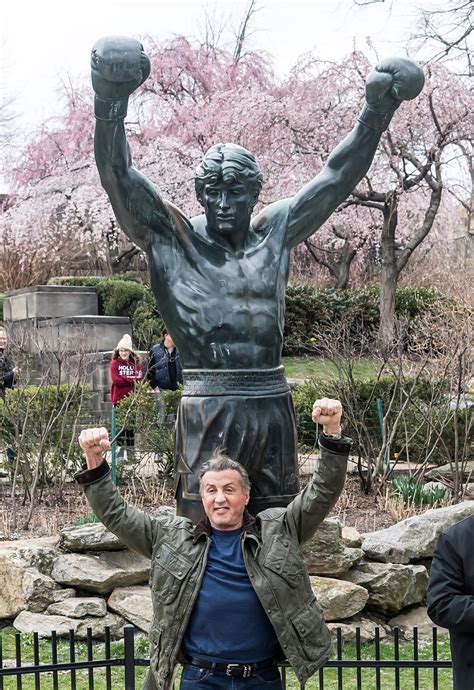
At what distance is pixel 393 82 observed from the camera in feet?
11.1

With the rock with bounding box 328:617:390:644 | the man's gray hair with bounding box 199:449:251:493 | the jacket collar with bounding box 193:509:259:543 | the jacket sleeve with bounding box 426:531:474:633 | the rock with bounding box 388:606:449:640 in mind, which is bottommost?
the rock with bounding box 388:606:449:640

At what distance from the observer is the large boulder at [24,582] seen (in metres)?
6.61

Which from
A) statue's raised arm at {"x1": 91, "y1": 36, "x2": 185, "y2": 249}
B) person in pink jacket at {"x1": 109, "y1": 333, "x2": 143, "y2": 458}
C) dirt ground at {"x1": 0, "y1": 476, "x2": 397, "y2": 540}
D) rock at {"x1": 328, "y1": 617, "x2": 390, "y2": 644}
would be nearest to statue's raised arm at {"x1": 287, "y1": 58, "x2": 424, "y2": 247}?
statue's raised arm at {"x1": 91, "y1": 36, "x2": 185, "y2": 249}

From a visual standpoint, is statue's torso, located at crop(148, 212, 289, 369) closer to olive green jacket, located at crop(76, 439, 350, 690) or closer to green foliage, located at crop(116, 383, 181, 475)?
olive green jacket, located at crop(76, 439, 350, 690)

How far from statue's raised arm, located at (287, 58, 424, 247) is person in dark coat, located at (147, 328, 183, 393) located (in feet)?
20.7

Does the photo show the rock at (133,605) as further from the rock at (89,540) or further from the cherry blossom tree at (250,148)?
the cherry blossom tree at (250,148)

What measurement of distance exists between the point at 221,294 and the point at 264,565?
36.7 inches

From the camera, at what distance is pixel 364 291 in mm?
21828

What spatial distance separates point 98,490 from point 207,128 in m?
20.4

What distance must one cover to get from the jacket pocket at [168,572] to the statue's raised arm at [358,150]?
1230 mm

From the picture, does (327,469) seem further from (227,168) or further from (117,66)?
(117,66)

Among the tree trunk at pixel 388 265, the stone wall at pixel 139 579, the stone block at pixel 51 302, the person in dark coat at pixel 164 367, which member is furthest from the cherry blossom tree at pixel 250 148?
the stone wall at pixel 139 579

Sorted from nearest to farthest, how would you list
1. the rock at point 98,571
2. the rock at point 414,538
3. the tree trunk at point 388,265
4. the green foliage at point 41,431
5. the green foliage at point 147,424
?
the rock at point 98,571 → the rock at point 414,538 → the green foliage at point 41,431 → the green foliage at point 147,424 → the tree trunk at point 388,265

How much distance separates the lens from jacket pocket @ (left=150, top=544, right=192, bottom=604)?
2713 mm
